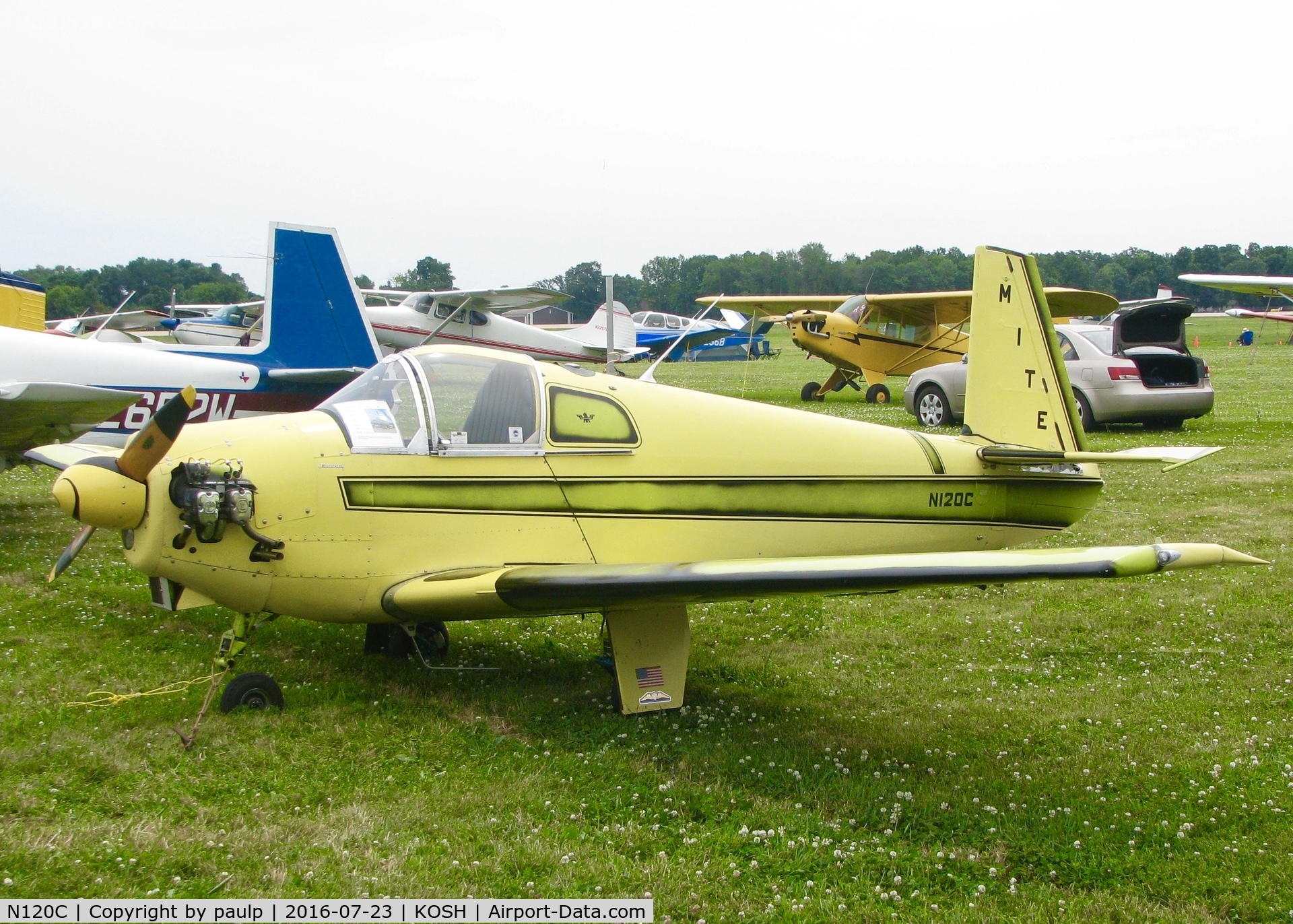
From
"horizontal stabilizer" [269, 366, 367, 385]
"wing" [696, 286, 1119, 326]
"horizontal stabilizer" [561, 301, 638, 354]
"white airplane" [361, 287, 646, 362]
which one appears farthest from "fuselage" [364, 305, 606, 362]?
"horizontal stabilizer" [269, 366, 367, 385]

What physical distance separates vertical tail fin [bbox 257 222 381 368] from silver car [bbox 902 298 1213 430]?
9933mm

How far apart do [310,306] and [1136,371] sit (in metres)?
13.2

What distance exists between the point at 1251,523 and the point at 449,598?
8.92m

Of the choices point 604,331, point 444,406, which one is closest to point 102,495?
point 444,406

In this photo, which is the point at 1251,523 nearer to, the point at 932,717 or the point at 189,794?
the point at 932,717

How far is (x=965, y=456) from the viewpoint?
697cm

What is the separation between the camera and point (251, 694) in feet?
18.1

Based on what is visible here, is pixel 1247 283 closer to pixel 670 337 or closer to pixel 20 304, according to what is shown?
pixel 670 337

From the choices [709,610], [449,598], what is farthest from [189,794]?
[709,610]

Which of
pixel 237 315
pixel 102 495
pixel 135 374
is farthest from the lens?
pixel 237 315

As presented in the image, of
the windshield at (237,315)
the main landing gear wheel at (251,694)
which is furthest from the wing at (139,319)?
the main landing gear wheel at (251,694)

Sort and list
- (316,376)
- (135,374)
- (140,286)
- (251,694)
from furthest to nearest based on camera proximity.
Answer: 1. (140,286)
2. (316,376)
3. (135,374)
4. (251,694)

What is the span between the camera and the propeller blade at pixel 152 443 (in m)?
4.92

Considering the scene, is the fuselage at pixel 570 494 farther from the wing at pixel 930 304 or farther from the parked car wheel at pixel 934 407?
the wing at pixel 930 304
